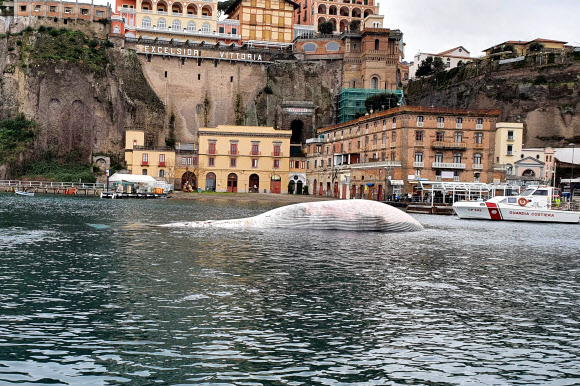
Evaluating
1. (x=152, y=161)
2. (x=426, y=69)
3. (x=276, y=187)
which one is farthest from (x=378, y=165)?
(x=426, y=69)

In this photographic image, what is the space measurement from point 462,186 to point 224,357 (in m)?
61.1

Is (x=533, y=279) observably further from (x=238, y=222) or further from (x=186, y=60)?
(x=186, y=60)

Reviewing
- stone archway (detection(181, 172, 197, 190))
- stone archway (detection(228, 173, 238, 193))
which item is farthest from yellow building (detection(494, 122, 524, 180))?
stone archway (detection(181, 172, 197, 190))

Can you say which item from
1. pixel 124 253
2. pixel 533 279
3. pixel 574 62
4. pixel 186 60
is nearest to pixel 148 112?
pixel 186 60

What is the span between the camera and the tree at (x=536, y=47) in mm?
111856

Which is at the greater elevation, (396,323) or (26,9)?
(26,9)

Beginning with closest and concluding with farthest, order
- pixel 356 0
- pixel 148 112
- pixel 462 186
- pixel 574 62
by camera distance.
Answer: pixel 462 186
pixel 574 62
pixel 148 112
pixel 356 0

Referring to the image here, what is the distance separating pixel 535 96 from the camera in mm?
102750

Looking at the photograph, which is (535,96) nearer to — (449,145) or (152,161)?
(449,145)

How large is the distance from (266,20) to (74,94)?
43.1 meters

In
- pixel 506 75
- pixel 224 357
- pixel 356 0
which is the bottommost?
pixel 224 357

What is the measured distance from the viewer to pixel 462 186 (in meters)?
68.7

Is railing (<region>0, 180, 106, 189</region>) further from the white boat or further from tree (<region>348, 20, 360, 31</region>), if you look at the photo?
tree (<region>348, 20, 360, 31</region>)

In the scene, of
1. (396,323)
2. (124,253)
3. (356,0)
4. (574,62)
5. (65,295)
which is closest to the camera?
(396,323)
